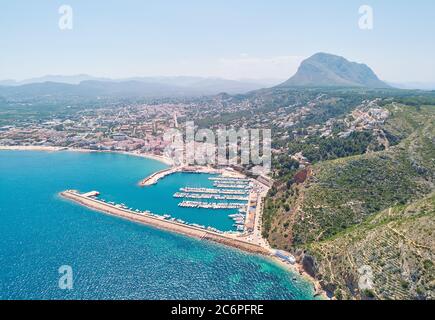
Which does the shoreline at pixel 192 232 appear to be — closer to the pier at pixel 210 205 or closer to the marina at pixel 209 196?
the pier at pixel 210 205

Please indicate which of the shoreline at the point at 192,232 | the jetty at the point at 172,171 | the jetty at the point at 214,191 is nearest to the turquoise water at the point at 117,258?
the shoreline at the point at 192,232

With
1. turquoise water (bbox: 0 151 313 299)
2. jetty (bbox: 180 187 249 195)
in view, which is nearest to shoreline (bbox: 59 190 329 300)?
turquoise water (bbox: 0 151 313 299)

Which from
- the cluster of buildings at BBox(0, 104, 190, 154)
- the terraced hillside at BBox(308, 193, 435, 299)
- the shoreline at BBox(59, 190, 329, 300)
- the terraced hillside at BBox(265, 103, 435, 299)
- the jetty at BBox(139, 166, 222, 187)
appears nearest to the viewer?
the terraced hillside at BBox(308, 193, 435, 299)

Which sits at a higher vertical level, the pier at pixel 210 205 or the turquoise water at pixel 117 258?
the pier at pixel 210 205

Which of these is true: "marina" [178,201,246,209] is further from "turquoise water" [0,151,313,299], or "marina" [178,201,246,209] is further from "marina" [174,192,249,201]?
"marina" [174,192,249,201]

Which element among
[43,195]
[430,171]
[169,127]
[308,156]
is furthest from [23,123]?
[430,171]
